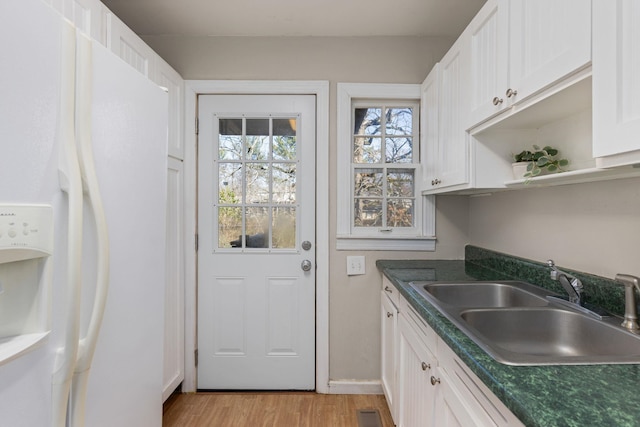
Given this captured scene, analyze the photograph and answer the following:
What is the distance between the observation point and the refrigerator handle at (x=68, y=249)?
27.6 inches

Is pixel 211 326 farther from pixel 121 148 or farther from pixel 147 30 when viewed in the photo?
pixel 147 30

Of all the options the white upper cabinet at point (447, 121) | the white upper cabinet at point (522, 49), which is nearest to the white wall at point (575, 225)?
the white upper cabinet at point (447, 121)

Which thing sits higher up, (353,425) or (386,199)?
(386,199)

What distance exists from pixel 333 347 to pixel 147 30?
8.04ft

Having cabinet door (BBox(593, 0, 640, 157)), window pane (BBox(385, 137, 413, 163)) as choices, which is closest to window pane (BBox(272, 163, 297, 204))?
window pane (BBox(385, 137, 413, 163))

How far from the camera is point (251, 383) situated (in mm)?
2133

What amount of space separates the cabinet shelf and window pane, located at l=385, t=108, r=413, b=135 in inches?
38.0

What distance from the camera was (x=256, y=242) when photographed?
217cm

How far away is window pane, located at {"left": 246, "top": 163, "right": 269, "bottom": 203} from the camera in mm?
2166

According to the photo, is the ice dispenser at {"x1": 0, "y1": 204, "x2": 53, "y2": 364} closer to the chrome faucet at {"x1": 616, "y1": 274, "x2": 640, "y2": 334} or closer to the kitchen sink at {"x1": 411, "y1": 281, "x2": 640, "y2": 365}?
the kitchen sink at {"x1": 411, "y1": 281, "x2": 640, "y2": 365}

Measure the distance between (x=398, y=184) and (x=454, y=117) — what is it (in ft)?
2.19

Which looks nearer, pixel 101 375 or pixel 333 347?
pixel 101 375

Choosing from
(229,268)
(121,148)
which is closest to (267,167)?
(229,268)

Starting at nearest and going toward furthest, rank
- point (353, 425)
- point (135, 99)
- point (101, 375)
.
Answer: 1. point (101, 375)
2. point (135, 99)
3. point (353, 425)
